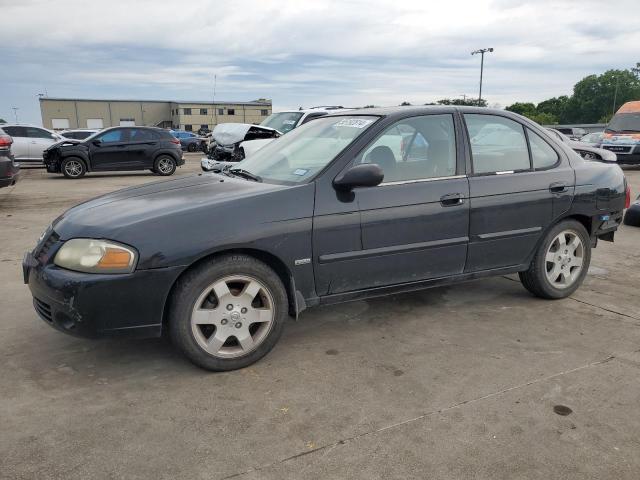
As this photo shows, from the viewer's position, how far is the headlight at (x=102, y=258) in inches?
118

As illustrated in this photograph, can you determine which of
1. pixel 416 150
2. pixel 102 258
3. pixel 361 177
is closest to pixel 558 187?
pixel 416 150

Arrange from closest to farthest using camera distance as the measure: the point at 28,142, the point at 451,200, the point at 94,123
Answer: the point at 451,200
the point at 28,142
the point at 94,123

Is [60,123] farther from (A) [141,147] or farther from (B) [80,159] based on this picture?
(A) [141,147]

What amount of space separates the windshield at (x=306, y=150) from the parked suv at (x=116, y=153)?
12.6 meters

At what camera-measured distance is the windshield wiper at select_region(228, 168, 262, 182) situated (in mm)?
3862

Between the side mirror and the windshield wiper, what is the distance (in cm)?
67

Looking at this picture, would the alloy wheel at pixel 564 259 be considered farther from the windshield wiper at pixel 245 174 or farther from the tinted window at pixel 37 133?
the tinted window at pixel 37 133

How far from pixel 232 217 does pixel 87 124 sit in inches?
3413

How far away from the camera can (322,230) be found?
135 inches

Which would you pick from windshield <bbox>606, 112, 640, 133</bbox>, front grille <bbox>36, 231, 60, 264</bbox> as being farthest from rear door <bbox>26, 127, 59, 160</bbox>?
windshield <bbox>606, 112, 640, 133</bbox>

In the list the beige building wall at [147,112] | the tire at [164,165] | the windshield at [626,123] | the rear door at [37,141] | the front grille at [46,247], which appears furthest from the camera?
the beige building wall at [147,112]

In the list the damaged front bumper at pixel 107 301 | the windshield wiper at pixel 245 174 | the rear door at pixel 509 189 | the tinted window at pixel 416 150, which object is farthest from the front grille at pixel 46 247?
the rear door at pixel 509 189

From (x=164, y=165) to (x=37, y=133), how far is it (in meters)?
5.08

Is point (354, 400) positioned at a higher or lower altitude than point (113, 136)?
lower
